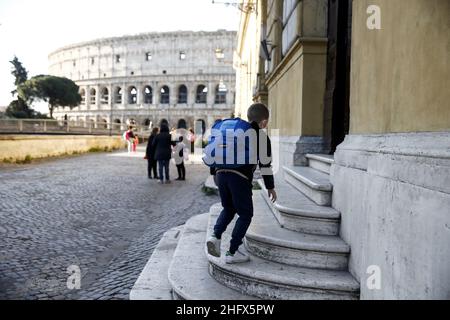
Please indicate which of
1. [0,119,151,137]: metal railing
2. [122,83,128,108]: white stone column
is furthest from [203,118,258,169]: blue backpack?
[122,83,128,108]: white stone column

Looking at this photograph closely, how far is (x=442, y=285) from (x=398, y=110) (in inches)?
49.7

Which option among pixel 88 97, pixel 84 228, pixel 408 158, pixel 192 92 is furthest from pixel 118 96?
pixel 408 158

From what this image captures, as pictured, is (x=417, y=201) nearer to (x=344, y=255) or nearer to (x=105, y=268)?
(x=344, y=255)

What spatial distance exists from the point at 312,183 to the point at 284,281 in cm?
139

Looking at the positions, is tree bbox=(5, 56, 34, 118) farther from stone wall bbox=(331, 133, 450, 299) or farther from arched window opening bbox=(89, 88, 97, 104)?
stone wall bbox=(331, 133, 450, 299)

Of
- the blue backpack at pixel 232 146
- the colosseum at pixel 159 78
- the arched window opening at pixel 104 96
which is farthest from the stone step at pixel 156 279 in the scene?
the arched window opening at pixel 104 96

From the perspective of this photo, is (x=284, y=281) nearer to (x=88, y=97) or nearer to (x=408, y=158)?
(x=408, y=158)

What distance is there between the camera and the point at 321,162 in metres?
5.03

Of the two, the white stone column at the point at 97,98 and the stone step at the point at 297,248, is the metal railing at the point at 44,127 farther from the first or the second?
the white stone column at the point at 97,98

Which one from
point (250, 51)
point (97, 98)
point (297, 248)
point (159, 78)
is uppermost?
point (159, 78)

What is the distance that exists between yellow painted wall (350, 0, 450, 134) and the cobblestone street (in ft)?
9.47

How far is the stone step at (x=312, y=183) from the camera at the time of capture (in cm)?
387

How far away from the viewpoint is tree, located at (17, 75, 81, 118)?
62.8m

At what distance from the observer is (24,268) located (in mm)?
4328
